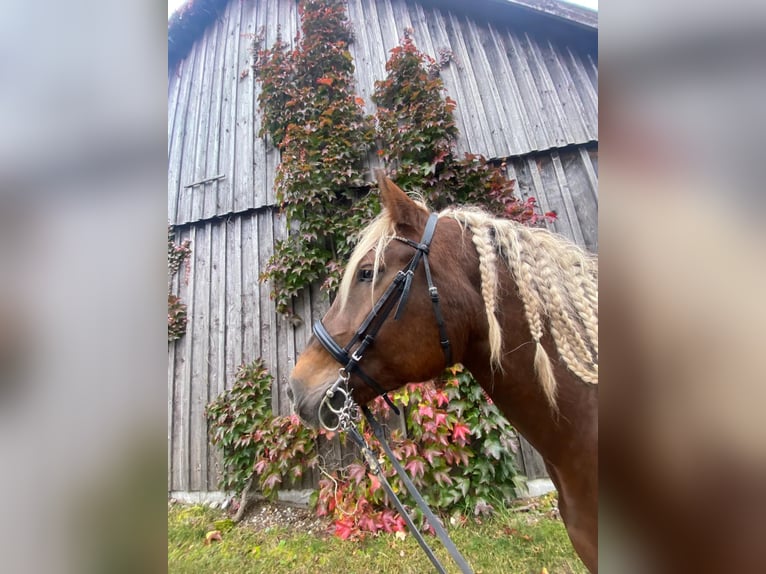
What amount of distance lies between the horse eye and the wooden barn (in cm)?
193

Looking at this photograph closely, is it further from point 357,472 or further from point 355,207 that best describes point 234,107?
point 357,472

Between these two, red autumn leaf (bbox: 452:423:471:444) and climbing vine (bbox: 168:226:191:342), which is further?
climbing vine (bbox: 168:226:191:342)

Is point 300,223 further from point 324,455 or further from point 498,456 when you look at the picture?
point 498,456

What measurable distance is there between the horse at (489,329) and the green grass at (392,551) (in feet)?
3.86

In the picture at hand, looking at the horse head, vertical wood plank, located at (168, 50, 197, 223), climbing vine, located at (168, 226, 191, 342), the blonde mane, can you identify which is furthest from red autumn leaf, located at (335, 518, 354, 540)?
vertical wood plank, located at (168, 50, 197, 223)

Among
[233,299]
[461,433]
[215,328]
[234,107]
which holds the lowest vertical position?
[461,433]

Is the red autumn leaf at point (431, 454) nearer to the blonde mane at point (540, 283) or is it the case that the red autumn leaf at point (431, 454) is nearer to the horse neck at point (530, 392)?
the horse neck at point (530, 392)

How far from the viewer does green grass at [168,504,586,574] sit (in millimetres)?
2082

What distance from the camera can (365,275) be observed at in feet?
4.29

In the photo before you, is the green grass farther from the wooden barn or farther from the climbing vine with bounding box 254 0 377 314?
the climbing vine with bounding box 254 0 377 314

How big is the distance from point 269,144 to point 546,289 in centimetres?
339

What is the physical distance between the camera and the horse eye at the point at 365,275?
4.25 feet

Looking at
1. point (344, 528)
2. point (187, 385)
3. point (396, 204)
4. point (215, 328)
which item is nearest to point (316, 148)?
point (215, 328)

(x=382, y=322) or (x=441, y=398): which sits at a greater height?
(x=382, y=322)
